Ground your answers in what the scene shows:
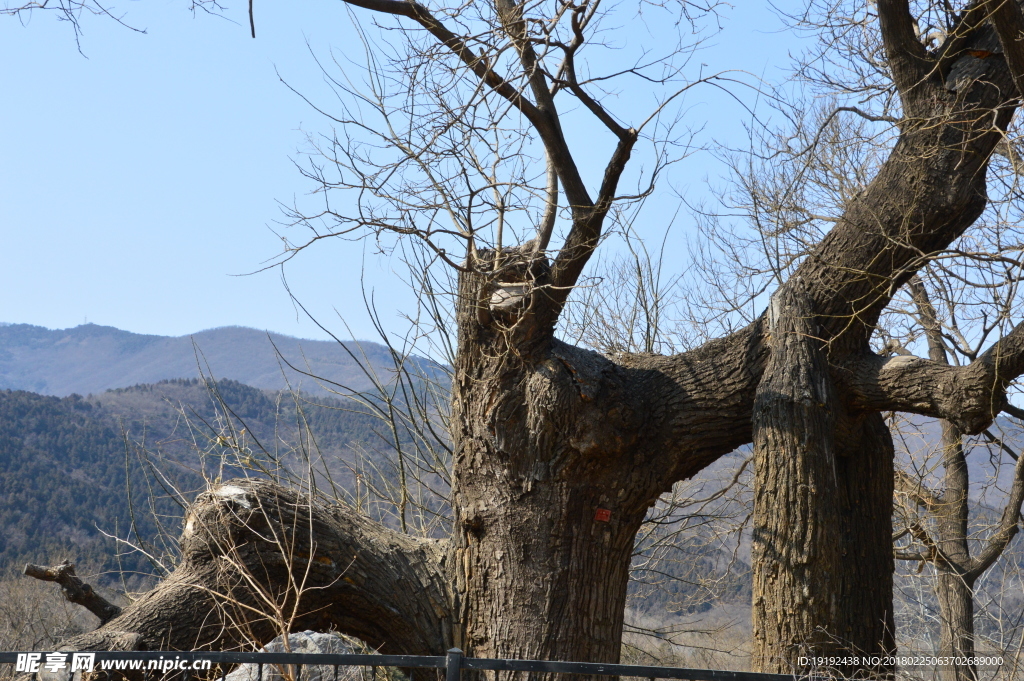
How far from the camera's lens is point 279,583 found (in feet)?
15.9

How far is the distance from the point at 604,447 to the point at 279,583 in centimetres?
229

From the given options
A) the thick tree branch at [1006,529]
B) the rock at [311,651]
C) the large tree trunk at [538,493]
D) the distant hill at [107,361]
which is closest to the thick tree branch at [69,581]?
the rock at [311,651]

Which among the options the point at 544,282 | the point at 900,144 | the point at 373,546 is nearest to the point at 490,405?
the point at 544,282

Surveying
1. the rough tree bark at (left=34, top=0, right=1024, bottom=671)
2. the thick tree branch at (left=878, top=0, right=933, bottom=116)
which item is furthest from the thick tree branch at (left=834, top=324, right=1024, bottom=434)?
the thick tree branch at (left=878, top=0, right=933, bottom=116)

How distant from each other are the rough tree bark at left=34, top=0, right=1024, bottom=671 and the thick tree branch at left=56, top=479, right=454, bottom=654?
0.05ft

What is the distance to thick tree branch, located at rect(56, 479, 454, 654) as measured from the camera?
15.0ft

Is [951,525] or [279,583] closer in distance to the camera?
[279,583]

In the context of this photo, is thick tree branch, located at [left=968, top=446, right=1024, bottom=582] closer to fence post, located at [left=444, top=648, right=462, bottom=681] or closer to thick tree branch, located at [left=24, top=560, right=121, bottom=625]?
fence post, located at [left=444, top=648, right=462, bottom=681]

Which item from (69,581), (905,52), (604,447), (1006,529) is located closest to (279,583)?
(69,581)

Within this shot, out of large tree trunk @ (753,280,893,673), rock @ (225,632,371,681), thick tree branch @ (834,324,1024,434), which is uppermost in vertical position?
thick tree branch @ (834,324,1024,434)

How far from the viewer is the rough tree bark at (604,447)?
456 cm

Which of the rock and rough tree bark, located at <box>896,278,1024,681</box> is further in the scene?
rough tree bark, located at <box>896,278,1024,681</box>

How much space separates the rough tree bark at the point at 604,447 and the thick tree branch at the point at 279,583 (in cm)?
1

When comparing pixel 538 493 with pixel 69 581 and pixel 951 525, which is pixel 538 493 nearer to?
pixel 69 581
